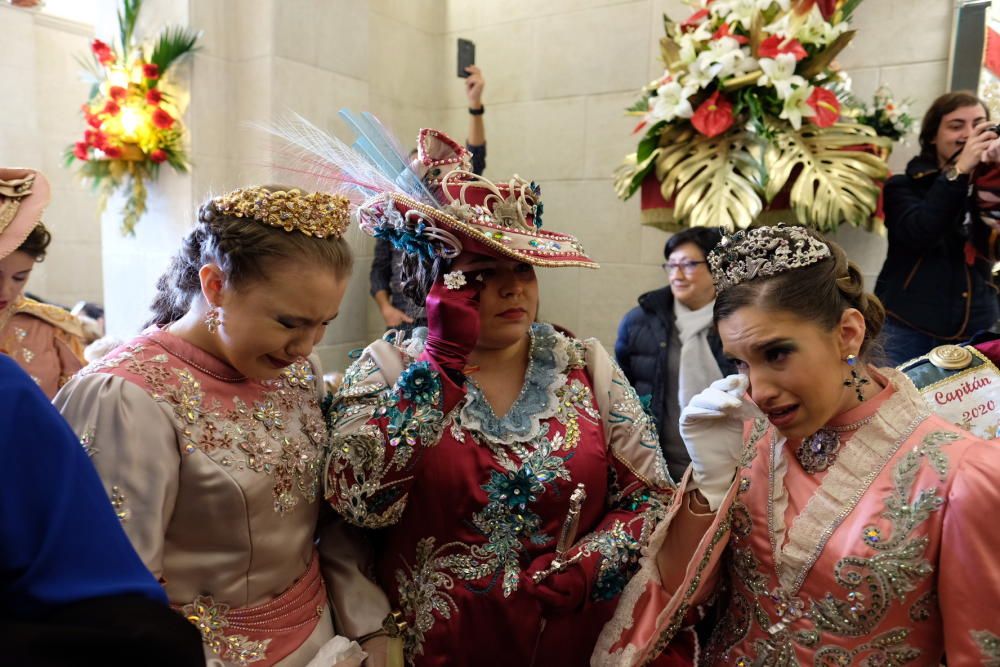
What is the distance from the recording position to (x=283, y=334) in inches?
45.1

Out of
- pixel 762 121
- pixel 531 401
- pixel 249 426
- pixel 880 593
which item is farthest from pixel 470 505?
pixel 762 121

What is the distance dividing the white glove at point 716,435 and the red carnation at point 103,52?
3.54m

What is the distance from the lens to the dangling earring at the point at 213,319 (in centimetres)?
115

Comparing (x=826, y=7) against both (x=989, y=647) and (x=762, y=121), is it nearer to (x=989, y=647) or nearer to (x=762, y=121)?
(x=762, y=121)

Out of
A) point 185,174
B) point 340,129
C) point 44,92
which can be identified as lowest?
point 185,174

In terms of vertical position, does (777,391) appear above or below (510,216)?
below

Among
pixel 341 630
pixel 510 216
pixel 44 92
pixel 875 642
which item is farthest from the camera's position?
pixel 44 92

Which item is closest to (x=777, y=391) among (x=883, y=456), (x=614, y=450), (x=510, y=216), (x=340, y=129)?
(x=883, y=456)

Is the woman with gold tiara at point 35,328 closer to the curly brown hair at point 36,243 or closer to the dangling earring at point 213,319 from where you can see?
the curly brown hair at point 36,243

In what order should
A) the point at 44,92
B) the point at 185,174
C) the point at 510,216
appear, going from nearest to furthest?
the point at 510,216, the point at 185,174, the point at 44,92

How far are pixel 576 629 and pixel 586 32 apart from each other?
133 inches

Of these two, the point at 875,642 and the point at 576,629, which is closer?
the point at 875,642

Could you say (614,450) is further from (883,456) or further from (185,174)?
(185,174)

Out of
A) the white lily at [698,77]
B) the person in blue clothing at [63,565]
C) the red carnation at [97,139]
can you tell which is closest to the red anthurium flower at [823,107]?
the white lily at [698,77]
